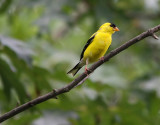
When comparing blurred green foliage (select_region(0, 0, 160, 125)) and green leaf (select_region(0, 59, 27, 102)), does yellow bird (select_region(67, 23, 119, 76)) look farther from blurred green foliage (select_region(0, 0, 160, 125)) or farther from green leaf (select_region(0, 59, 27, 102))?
green leaf (select_region(0, 59, 27, 102))

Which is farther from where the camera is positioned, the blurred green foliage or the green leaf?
the blurred green foliage

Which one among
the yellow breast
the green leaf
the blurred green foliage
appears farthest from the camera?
the blurred green foliage

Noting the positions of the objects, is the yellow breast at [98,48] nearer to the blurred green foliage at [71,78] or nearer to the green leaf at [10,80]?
the blurred green foliage at [71,78]

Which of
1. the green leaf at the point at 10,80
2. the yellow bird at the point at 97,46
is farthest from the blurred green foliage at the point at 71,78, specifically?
the yellow bird at the point at 97,46

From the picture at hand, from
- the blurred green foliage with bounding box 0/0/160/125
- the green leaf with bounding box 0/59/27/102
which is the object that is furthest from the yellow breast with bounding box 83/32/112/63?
the green leaf with bounding box 0/59/27/102

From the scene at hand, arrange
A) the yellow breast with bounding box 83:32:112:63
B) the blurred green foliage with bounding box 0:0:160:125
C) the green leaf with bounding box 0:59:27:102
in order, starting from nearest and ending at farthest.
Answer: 1. the green leaf with bounding box 0:59:27:102
2. the yellow breast with bounding box 83:32:112:63
3. the blurred green foliage with bounding box 0:0:160:125

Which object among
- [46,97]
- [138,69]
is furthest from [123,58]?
[46,97]

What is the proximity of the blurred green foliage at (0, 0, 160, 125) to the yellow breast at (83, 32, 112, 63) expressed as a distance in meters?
0.46

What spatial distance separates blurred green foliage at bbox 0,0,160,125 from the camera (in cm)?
326

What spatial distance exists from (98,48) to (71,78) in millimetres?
702

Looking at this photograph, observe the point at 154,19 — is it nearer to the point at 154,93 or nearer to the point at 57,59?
the point at 57,59

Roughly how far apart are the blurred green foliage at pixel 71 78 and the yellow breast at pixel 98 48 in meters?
0.46

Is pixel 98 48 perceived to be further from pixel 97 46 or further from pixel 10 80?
pixel 10 80

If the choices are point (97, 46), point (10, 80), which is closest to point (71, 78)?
point (97, 46)
